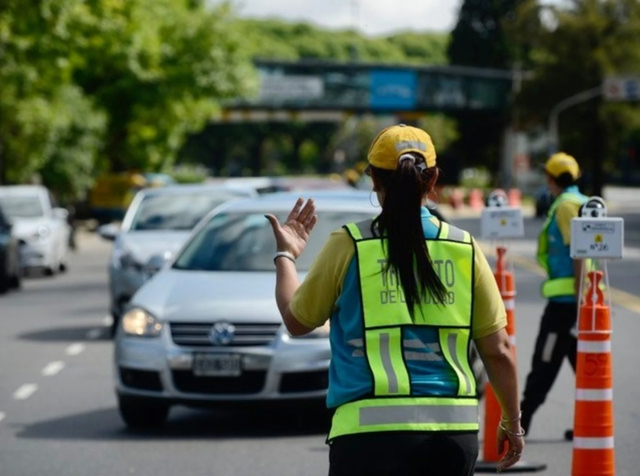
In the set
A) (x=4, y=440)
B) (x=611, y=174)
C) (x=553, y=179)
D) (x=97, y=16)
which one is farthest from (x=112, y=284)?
(x=611, y=174)

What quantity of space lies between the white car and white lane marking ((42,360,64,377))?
13.3 meters

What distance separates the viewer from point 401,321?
478 cm

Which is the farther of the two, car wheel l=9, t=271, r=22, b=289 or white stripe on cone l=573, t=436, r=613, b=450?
car wheel l=9, t=271, r=22, b=289

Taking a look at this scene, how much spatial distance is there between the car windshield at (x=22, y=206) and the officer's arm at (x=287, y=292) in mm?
25698

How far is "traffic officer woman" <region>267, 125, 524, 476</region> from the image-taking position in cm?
475

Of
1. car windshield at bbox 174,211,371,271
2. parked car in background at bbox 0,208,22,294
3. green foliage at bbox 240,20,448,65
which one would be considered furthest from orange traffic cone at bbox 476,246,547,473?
green foliage at bbox 240,20,448,65

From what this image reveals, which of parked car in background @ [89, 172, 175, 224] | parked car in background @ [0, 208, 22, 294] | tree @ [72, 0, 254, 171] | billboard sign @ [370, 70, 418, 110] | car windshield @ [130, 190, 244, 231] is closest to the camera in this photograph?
car windshield @ [130, 190, 244, 231]

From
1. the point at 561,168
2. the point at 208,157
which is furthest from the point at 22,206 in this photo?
the point at 208,157

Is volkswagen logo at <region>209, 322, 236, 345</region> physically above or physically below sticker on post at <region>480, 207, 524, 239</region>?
below

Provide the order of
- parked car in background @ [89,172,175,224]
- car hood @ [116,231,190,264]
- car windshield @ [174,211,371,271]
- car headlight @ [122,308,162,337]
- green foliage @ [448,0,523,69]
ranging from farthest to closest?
green foliage @ [448,0,523,69], parked car in background @ [89,172,175,224], car hood @ [116,231,190,264], car windshield @ [174,211,371,271], car headlight @ [122,308,162,337]

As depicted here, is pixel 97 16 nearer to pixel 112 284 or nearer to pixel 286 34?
pixel 112 284

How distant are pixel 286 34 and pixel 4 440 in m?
141

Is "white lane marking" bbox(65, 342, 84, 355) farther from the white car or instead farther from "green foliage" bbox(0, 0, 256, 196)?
"green foliage" bbox(0, 0, 256, 196)

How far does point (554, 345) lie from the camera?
1021 centimetres
